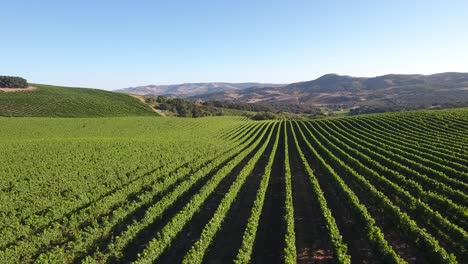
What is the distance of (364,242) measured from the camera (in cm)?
1603

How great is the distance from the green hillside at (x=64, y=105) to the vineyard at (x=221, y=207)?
54.2 metres

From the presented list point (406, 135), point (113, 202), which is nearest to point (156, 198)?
point (113, 202)

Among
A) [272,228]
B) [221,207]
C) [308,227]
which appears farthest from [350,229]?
[221,207]

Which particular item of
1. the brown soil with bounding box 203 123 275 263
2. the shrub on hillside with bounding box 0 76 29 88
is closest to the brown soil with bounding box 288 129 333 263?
the brown soil with bounding box 203 123 275 263

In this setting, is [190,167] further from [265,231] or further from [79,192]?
[265,231]

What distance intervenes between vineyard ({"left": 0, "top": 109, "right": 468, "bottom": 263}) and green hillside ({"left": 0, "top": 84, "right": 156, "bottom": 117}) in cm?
5421

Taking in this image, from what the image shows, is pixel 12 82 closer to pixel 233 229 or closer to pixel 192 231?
pixel 192 231

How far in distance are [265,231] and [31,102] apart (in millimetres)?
91506

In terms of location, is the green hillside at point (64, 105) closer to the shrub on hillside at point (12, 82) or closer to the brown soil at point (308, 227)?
the shrub on hillside at point (12, 82)

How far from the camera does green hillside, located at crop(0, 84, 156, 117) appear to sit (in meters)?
83.5

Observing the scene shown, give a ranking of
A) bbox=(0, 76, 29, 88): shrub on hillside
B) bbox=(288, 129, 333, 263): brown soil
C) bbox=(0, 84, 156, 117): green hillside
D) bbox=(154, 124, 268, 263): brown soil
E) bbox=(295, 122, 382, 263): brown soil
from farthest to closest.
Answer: bbox=(0, 76, 29, 88): shrub on hillside
bbox=(0, 84, 156, 117): green hillside
bbox=(154, 124, 268, 263): brown soil
bbox=(288, 129, 333, 263): brown soil
bbox=(295, 122, 382, 263): brown soil

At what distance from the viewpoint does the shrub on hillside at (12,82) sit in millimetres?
100844

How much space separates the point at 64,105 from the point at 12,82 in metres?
26.1

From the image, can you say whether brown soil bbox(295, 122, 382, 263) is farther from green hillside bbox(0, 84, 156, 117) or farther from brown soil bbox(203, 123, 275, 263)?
green hillside bbox(0, 84, 156, 117)
